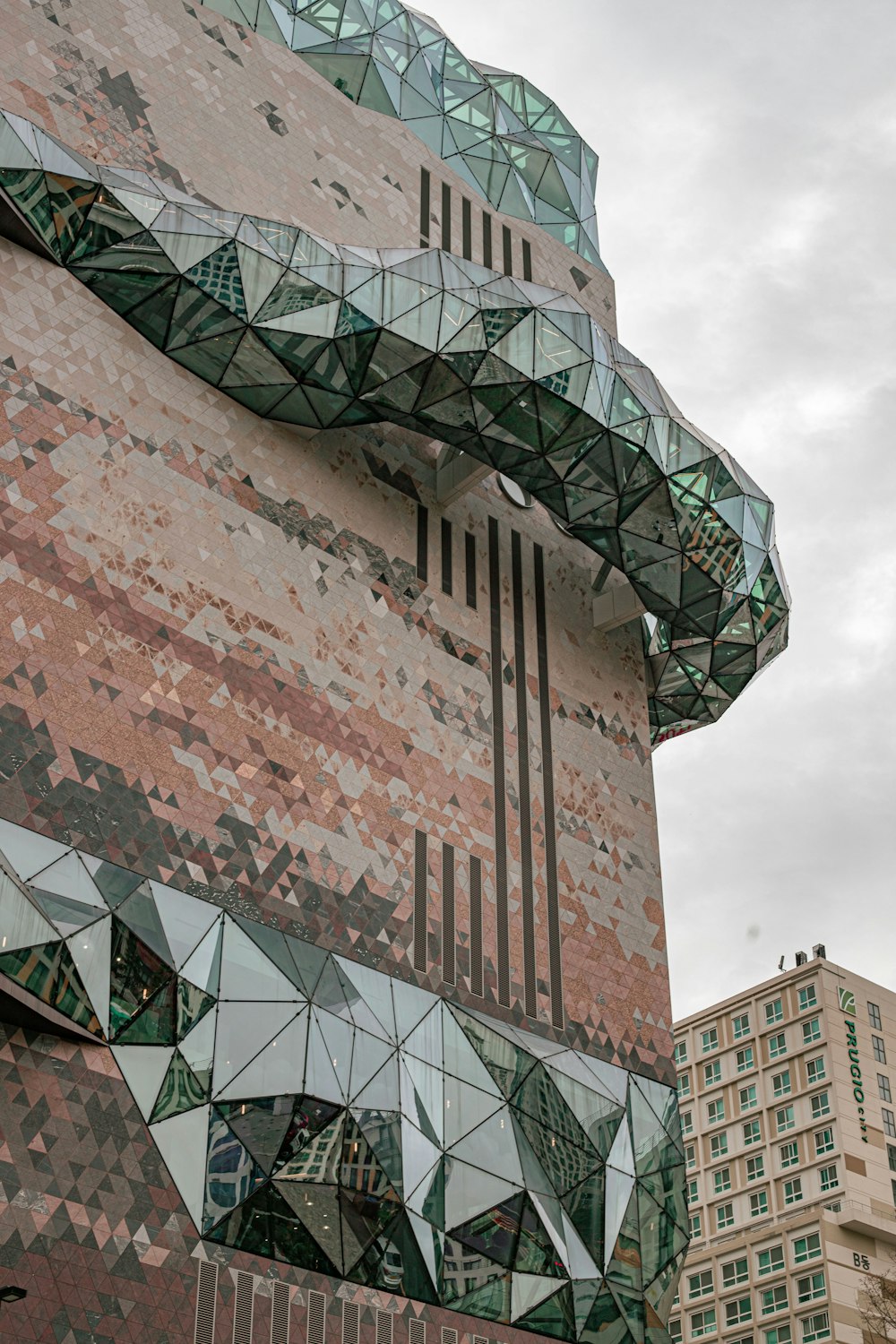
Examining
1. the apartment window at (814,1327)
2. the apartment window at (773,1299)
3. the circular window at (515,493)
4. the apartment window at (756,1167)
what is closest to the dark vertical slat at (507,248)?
the circular window at (515,493)

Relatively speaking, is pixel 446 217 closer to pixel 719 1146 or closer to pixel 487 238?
pixel 487 238

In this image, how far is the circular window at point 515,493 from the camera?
28.3 metres

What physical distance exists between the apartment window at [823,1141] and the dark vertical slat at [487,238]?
127 feet

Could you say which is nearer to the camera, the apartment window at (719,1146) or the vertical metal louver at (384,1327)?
the vertical metal louver at (384,1327)

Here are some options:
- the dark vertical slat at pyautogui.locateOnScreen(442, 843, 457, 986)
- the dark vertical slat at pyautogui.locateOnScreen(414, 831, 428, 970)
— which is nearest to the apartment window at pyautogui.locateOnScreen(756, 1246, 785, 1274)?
the dark vertical slat at pyautogui.locateOnScreen(442, 843, 457, 986)

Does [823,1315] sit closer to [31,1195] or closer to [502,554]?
[502,554]

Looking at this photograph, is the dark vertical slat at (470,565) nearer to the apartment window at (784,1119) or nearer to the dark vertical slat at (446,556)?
the dark vertical slat at (446,556)

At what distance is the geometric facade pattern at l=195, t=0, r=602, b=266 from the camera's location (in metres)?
29.2

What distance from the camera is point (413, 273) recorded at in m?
24.3

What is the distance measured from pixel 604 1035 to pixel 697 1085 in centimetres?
4120

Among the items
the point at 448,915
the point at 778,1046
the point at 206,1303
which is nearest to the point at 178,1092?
the point at 206,1303

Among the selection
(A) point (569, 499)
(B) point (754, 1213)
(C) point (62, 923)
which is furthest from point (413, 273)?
(B) point (754, 1213)

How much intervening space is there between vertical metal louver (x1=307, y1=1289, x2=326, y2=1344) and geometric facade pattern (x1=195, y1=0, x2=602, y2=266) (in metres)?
21.6

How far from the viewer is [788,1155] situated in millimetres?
58031
